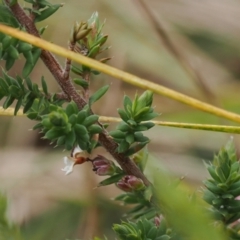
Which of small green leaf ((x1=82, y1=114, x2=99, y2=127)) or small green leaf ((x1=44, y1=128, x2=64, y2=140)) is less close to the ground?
small green leaf ((x1=82, y1=114, x2=99, y2=127))

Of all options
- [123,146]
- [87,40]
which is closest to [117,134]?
[123,146]

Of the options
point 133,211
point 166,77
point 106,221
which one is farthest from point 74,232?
point 133,211

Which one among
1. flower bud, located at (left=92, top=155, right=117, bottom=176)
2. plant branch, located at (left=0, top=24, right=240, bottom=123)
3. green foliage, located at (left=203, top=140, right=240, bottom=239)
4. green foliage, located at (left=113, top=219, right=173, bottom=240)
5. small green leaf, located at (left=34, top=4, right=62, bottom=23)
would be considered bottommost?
green foliage, located at (left=113, top=219, right=173, bottom=240)

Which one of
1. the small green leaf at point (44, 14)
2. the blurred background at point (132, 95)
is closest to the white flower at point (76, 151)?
the small green leaf at point (44, 14)

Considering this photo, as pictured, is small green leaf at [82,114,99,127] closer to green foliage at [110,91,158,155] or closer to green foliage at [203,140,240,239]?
green foliage at [110,91,158,155]

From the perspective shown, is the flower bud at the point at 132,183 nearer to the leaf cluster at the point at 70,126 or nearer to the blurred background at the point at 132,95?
the leaf cluster at the point at 70,126

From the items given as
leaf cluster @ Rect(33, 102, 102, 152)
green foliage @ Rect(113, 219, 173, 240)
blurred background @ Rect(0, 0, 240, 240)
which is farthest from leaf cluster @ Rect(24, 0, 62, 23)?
blurred background @ Rect(0, 0, 240, 240)

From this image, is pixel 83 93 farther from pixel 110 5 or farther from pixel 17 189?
pixel 110 5
